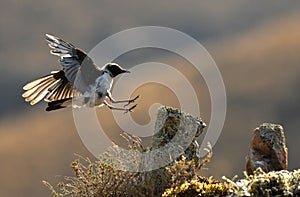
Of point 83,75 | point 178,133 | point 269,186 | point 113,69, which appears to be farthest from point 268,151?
point 83,75

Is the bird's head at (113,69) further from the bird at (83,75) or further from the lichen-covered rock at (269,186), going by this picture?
the lichen-covered rock at (269,186)

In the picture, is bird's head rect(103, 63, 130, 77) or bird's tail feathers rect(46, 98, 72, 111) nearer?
bird's head rect(103, 63, 130, 77)

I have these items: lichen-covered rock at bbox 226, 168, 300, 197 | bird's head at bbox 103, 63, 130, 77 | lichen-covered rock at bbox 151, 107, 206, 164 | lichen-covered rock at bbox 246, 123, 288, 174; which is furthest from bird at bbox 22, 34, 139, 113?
lichen-covered rock at bbox 246, 123, 288, 174

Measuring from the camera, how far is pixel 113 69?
16.8 feet

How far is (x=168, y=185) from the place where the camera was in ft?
17.4

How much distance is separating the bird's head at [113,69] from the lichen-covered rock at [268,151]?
1635 millimetres

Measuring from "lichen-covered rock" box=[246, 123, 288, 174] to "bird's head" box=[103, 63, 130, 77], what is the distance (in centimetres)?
164

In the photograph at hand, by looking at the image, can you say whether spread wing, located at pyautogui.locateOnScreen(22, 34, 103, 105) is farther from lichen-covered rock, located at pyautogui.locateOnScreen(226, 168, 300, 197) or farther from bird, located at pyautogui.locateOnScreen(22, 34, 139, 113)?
lichen-covered rock, located at pyautogui.locateOnScreen(226, 168, 300, 197)

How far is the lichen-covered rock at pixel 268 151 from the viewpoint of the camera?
5.68 meters

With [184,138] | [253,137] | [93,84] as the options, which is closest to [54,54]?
[93,84]

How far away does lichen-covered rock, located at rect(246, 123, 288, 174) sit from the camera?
18.6 feet

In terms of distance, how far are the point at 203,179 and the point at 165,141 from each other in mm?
856

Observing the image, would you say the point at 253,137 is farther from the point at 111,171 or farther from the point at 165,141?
the point at 111,171

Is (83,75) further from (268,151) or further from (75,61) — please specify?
(268,151)
